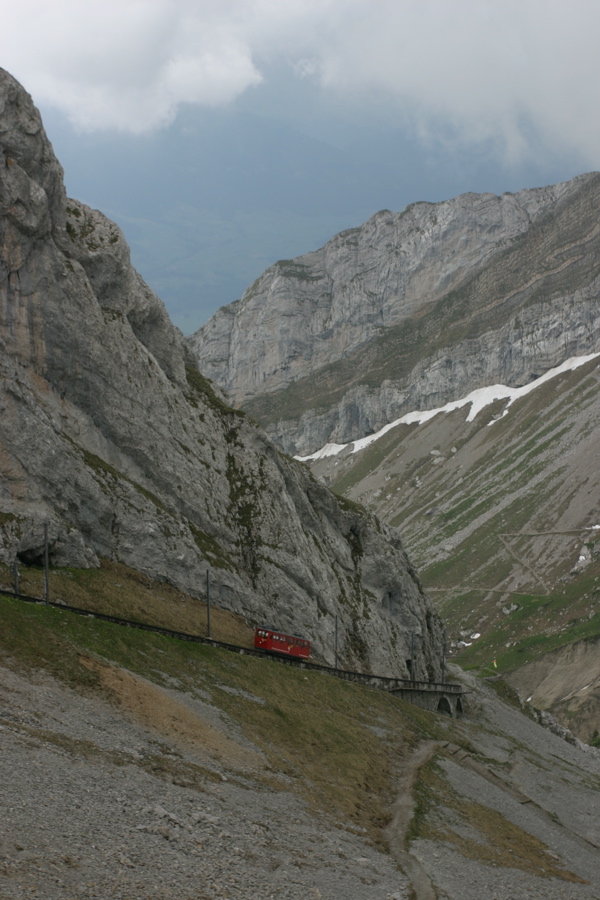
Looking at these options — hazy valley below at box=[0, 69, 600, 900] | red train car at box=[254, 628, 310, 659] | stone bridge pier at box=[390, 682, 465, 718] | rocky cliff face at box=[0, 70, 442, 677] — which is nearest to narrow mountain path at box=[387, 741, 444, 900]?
hazy valley below at box=[0, 69, 600, 900]

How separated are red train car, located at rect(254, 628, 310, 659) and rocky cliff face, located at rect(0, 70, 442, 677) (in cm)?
769

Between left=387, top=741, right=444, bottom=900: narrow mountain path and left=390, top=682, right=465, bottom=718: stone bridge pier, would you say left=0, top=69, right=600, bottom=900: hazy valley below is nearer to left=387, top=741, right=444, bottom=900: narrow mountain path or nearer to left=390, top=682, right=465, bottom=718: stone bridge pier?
left=387, top=741, right=444, bottom=900: narrow mountain path

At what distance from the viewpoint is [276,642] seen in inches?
2441

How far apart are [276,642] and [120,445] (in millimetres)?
22924

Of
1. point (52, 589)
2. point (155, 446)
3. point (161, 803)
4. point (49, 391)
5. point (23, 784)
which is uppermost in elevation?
point (49, 391)

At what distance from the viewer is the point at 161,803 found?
27172mm

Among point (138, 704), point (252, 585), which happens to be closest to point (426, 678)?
point (252, 585)

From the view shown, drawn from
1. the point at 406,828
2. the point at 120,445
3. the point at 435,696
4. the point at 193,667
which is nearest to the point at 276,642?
the point at 193,667

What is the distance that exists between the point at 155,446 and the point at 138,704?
3668 centimetres

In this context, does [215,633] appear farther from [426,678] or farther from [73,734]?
[426,678]

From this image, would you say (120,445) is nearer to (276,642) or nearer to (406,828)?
(276,642)

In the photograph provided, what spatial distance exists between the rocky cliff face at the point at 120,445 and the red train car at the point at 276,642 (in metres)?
7.69

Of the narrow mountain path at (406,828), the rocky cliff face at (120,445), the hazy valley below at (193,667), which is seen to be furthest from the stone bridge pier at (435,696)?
the narrow mountain path at (406,828)

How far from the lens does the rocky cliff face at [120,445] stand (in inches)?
2314
